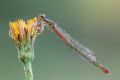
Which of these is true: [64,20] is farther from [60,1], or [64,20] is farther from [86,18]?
[60,1]

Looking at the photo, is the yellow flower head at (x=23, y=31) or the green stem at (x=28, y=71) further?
the yellow flower head at (x=23, y=31)

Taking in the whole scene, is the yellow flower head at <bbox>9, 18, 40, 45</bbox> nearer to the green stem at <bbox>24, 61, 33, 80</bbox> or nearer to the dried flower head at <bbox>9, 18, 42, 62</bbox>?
the dried flower head at <bbox>9, 18, 42, 62</bbox>

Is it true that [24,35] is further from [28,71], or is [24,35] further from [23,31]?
[28,71]

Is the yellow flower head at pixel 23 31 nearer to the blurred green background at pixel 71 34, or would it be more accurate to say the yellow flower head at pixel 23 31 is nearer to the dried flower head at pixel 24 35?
the dried flower head at pixel 24 35

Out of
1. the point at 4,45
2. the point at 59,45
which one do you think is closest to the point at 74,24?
the point at 59,45

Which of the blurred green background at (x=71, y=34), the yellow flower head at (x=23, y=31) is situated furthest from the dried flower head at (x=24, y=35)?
the blurred green background at (x=71, y=34)
